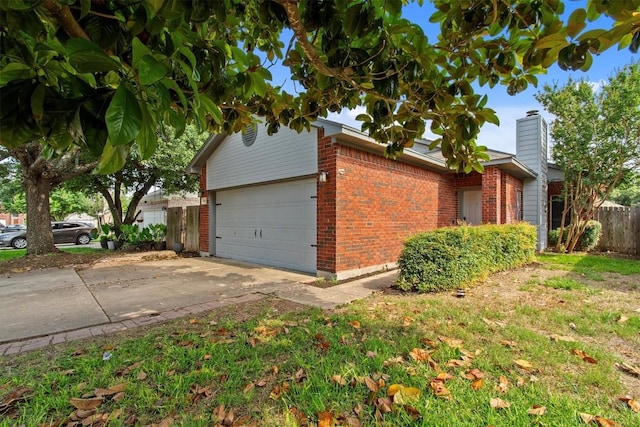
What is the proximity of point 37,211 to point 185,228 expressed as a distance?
14.3 feet

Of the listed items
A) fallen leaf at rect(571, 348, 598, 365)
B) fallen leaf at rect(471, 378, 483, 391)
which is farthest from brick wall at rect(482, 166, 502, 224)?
fallen leaf at rect(471, 378, 483, 391)

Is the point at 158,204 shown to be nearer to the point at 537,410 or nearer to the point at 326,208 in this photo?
the point at 326,208

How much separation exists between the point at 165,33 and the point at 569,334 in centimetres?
461

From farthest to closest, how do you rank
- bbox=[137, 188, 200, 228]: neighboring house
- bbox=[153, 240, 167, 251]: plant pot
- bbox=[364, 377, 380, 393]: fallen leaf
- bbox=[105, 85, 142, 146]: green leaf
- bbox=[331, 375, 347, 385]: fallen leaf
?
bbox=[137, 188, 200, 228]: neighboring house < bbox=[153, 240, 167, 251]: plant pot < bbox=[331, 375, 347, 385]: fallen leaf < bbox=[364, 377, 380, 393]: fallen leaf < bbox=[105, 85, 142, 146]: green leaf

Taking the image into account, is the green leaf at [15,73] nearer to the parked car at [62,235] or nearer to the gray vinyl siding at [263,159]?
the gray vinyl siding at [263,159]

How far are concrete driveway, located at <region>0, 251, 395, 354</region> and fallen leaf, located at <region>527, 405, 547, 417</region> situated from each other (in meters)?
2.88

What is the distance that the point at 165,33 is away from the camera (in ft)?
4.38

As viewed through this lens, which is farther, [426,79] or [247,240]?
[247,240]

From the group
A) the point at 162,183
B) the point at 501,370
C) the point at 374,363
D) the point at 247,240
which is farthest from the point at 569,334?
the point at 162,183

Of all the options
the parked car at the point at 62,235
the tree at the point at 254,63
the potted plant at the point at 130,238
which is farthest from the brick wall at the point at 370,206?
the parked car at the point at 62,235

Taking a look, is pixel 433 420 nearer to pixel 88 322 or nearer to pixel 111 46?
pixel 111 46

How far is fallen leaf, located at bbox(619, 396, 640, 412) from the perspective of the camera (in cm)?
220

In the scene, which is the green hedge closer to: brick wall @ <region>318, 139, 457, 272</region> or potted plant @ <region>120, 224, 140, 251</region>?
brick wall @ <region>318, 139, 457, 272</region>

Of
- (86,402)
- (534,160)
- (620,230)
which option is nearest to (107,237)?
(86,402)
